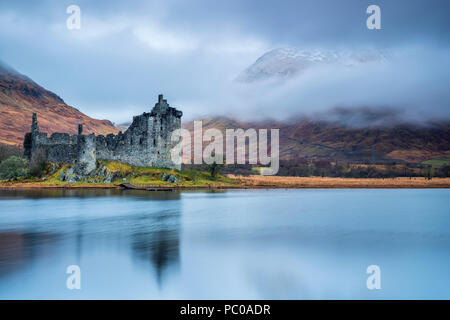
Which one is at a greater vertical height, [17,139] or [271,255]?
[17,139]

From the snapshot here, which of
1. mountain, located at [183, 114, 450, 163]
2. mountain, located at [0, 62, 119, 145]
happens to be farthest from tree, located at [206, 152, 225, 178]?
mountain, located at [0, 62, 119, 145]

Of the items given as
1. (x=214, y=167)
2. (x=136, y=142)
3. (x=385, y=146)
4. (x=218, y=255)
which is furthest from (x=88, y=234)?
(x=385, y=146)

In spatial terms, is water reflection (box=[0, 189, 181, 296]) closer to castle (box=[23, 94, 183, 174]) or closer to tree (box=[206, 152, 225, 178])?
castle (box=[23, 94, 183, 174])

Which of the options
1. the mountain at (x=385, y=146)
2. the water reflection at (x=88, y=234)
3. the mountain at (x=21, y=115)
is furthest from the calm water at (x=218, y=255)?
the mountain at (x=385, y=146)

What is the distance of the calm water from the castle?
1012 inches

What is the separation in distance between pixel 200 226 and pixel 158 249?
6313 mm

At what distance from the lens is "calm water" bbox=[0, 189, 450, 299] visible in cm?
1031

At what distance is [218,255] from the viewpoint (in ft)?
46.9

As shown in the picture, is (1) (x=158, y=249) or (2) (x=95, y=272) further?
(1) (x=158, y=249)

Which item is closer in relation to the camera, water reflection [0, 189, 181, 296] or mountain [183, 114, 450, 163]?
water reflection [0, 189, 181, 296]
